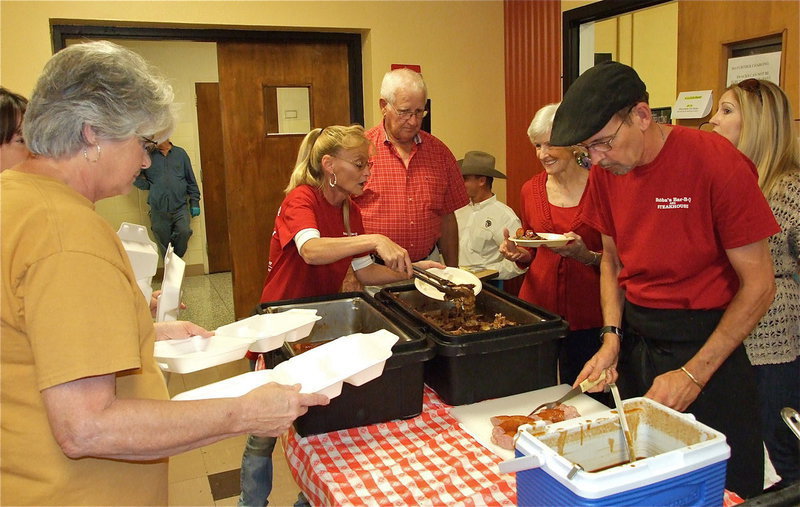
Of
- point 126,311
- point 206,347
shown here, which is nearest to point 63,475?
point 126,311

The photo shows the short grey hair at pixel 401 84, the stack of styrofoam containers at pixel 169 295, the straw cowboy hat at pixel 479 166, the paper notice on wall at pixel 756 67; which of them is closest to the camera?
the stack of styrofoam containers at pixel 169 295

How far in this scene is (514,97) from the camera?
4359 mm

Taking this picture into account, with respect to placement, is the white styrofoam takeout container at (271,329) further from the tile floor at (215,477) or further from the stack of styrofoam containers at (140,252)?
the tile floor at (215,477)

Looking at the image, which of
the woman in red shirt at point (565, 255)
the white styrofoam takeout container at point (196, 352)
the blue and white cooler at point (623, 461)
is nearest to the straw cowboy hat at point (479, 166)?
the woman in red shirt at point (565, 255)

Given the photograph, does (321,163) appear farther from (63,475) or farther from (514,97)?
(514,97)

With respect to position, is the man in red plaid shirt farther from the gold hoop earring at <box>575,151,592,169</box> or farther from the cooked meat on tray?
the cooked meat on tray

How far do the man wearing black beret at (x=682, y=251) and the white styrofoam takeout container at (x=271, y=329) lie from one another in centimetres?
74

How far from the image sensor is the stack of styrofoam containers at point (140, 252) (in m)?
1.88

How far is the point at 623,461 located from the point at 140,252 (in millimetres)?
1495

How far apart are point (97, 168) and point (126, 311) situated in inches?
10.2

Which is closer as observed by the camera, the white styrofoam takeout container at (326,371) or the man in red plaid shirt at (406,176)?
the white styrofoam takeout container at (326,371)

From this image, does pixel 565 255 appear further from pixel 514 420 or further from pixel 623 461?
pixel 623 461

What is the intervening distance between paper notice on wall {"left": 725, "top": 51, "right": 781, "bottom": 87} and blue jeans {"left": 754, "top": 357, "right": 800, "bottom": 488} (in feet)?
4.00

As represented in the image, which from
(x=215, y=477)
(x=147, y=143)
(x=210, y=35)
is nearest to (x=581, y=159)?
(x=147, y=143)
